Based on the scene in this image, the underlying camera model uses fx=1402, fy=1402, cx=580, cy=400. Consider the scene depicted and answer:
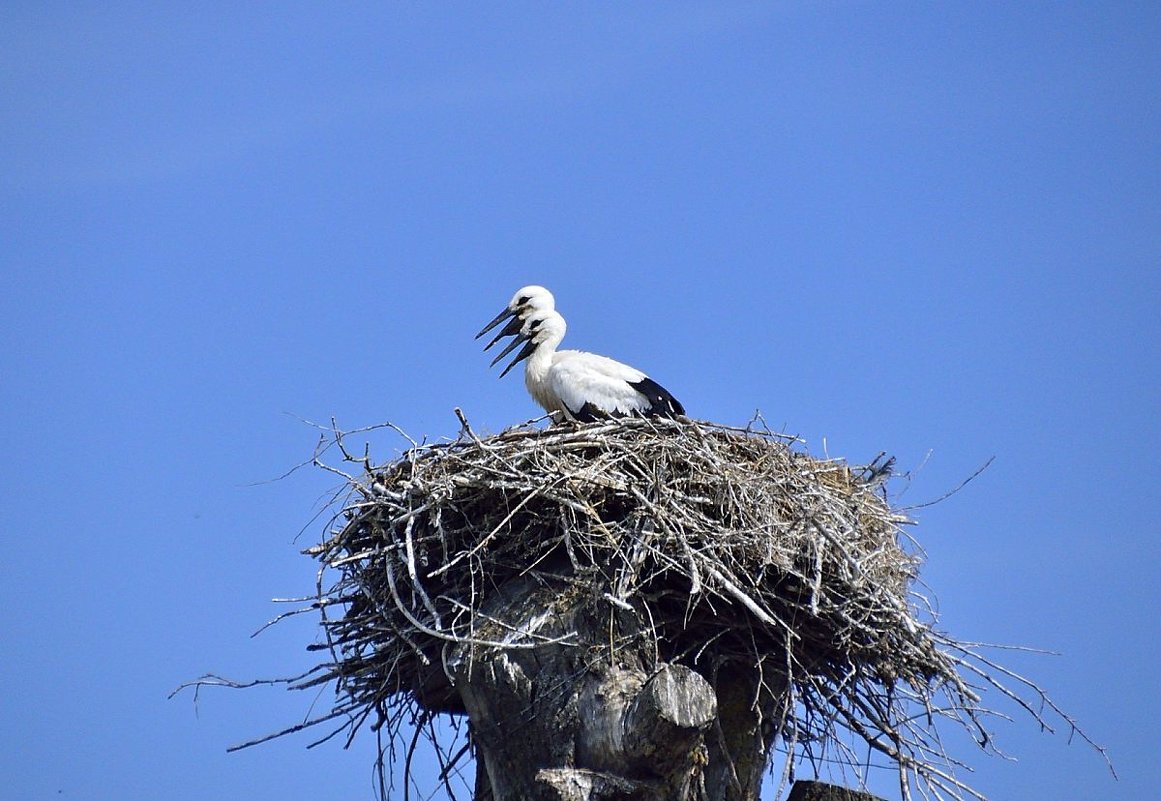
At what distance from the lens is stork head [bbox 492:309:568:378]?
10070mm

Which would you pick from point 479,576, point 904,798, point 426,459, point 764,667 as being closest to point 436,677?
point 479,576

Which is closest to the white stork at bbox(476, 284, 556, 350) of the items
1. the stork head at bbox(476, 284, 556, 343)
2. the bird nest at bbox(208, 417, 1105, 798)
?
the stork head at bbox(476, 284, 556, 343)

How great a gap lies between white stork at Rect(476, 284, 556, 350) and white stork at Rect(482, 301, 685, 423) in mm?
351

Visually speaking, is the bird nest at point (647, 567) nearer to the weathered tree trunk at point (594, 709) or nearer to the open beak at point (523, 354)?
the weathered tree trunk at point (594, 709)

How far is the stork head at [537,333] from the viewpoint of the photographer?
1007 centimetres

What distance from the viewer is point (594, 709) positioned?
6.29 metres

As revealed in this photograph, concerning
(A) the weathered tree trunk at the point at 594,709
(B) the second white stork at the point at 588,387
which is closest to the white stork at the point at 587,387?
(B) the second white stork at the point at 588,387

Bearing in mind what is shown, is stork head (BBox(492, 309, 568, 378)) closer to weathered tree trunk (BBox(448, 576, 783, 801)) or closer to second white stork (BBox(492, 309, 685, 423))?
second white stork (BBox(492, 309, 685, 423))

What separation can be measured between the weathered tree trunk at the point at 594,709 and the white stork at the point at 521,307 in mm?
3743

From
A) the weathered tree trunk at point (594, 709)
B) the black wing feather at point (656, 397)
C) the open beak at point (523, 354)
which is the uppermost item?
the open beak at point (523, 354)

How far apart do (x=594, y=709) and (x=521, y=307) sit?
4.58 m

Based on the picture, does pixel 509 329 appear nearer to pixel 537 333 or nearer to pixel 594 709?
pixel 537 333

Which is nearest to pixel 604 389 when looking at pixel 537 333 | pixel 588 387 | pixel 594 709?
pixel 588 387

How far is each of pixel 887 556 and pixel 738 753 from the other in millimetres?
1507
